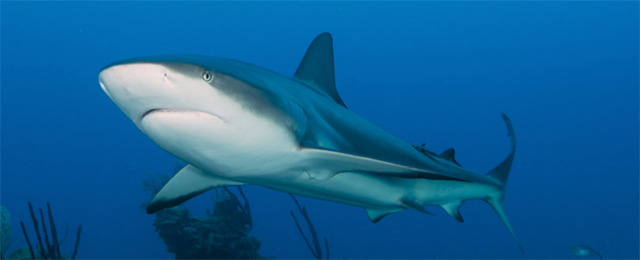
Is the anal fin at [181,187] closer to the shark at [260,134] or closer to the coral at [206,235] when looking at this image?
the shark at [260,134]

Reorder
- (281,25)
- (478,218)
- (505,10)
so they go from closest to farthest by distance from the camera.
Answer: (478,218), (505,10), (281,25)

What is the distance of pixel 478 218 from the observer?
172 feet

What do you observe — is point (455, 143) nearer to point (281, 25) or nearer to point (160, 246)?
point (281, 25)

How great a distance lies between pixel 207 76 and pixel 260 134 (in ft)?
1.64

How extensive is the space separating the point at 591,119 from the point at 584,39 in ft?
57.1

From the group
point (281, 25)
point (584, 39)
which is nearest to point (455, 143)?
point (584, 39)

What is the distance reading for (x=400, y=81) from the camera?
275 feet

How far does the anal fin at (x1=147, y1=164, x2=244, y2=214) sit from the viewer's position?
12.1 ft

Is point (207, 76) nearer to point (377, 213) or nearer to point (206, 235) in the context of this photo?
point (377, 213)

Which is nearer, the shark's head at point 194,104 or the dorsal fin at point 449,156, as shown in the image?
the shark's head at point 194,104

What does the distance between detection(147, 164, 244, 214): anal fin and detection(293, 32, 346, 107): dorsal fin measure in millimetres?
1450

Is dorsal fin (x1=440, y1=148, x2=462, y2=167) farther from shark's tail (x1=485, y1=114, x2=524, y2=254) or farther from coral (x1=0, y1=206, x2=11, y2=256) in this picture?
coral (x1=0, y1=206, x2=11, y2=256)

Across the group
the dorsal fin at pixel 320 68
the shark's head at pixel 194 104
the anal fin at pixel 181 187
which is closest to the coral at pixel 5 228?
the anal fin at pixel 181 187

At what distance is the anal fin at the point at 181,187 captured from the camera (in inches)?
146
